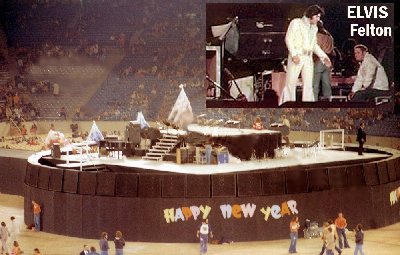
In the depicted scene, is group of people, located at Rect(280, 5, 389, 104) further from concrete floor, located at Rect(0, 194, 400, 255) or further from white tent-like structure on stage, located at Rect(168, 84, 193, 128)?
concrete floor, located at Rect(0, 194, 400, 255)

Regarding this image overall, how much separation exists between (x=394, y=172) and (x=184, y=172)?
27.8ft

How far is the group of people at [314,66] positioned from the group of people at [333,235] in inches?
596

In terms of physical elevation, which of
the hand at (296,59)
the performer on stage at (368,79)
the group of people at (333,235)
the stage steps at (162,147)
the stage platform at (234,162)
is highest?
the hand at (296,59)

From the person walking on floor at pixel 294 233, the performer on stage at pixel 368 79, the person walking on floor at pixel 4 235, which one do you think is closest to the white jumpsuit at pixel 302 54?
the performer on stage at pixel 368 79

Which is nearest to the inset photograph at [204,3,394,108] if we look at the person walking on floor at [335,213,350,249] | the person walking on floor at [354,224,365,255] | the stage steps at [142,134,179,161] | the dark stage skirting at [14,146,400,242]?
the stage steps at [142,134,179,161]

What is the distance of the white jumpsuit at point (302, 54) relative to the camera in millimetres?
43688

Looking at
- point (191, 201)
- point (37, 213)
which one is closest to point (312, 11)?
point (191, 201)

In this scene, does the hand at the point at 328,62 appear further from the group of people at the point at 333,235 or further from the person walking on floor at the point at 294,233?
the person walking on floor at the point at 294,233

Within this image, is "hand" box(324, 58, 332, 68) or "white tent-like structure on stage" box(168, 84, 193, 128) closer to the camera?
"white tent-like structure on stage" box(168, 84, 193, 128)

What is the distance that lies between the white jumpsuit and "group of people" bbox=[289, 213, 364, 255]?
15.1 metres

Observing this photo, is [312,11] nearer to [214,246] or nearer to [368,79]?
[368,79]

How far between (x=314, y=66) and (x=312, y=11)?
268cm

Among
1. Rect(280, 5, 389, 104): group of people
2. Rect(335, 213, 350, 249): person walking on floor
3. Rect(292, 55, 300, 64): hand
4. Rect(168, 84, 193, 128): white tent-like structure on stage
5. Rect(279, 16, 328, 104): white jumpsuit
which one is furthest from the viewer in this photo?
Rect(292, 55, 300, 64): hand

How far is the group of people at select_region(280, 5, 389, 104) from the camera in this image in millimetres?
43812
